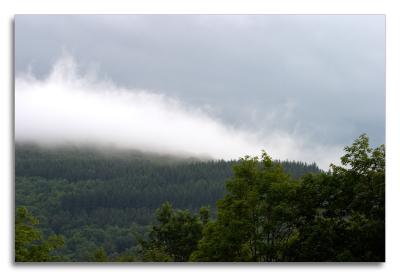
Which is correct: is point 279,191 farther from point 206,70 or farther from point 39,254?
point 39,254

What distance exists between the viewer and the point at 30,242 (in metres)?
10.5

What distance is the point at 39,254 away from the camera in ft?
34.2

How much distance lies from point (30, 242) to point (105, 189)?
1277mm

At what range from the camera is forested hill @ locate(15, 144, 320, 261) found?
10.6 metres

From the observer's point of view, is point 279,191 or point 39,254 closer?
point 39,254

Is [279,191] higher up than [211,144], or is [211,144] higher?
[211,144]

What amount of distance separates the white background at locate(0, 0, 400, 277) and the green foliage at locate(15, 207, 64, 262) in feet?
0.37

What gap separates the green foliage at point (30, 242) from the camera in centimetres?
1045

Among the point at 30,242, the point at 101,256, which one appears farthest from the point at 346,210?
the point at 30,242

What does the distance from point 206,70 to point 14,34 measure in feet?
9.15
